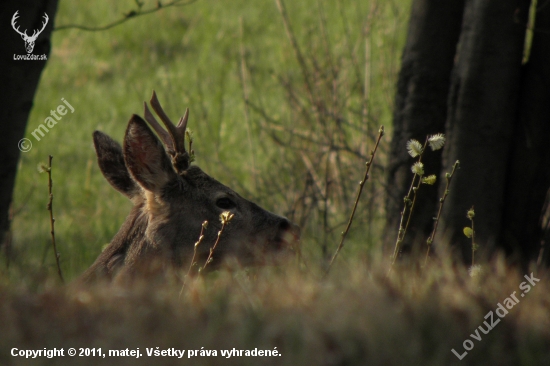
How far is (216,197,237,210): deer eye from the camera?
15.8 ft

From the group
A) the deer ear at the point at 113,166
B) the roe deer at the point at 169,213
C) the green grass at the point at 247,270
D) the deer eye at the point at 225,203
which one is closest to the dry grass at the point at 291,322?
the green grass at the point at 247,270

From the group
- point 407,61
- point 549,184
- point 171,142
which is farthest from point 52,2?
point 549,184

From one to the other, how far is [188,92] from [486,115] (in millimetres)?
4149

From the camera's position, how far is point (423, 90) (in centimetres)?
541

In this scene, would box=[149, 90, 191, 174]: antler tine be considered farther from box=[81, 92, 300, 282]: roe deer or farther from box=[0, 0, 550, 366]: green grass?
box=[0, 0, 550, 366]: green grass

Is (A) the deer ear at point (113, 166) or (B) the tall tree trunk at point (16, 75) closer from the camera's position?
(B) the tall tree trunk at point (16, 75)

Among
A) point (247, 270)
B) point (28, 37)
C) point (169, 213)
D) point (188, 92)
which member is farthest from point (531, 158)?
point (188, 92)

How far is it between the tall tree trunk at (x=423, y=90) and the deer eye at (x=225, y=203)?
1.24 meters

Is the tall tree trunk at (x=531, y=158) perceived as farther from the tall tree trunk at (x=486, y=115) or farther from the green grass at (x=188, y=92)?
the green grass at (x=188, y=92)

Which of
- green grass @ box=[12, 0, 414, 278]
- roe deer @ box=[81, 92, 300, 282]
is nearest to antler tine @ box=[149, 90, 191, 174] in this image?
roe deer @ box=[81, 92, 300, 282]

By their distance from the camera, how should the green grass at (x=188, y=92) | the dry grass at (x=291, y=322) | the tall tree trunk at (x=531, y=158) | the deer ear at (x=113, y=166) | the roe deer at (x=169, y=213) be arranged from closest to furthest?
the dry grass at (x=291, y=322) < the roe deer at (x=169, y=213) < the deer ear at (x=113, y=166) < the tall tree trunk at (x=531, y=158) < the green grass at (x=188, y=92)

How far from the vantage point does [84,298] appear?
2834 mm

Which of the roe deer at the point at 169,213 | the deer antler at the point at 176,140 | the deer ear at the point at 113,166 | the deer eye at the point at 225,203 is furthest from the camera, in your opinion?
the deer ear at the point at 113,166

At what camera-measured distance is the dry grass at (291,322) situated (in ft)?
7.82
